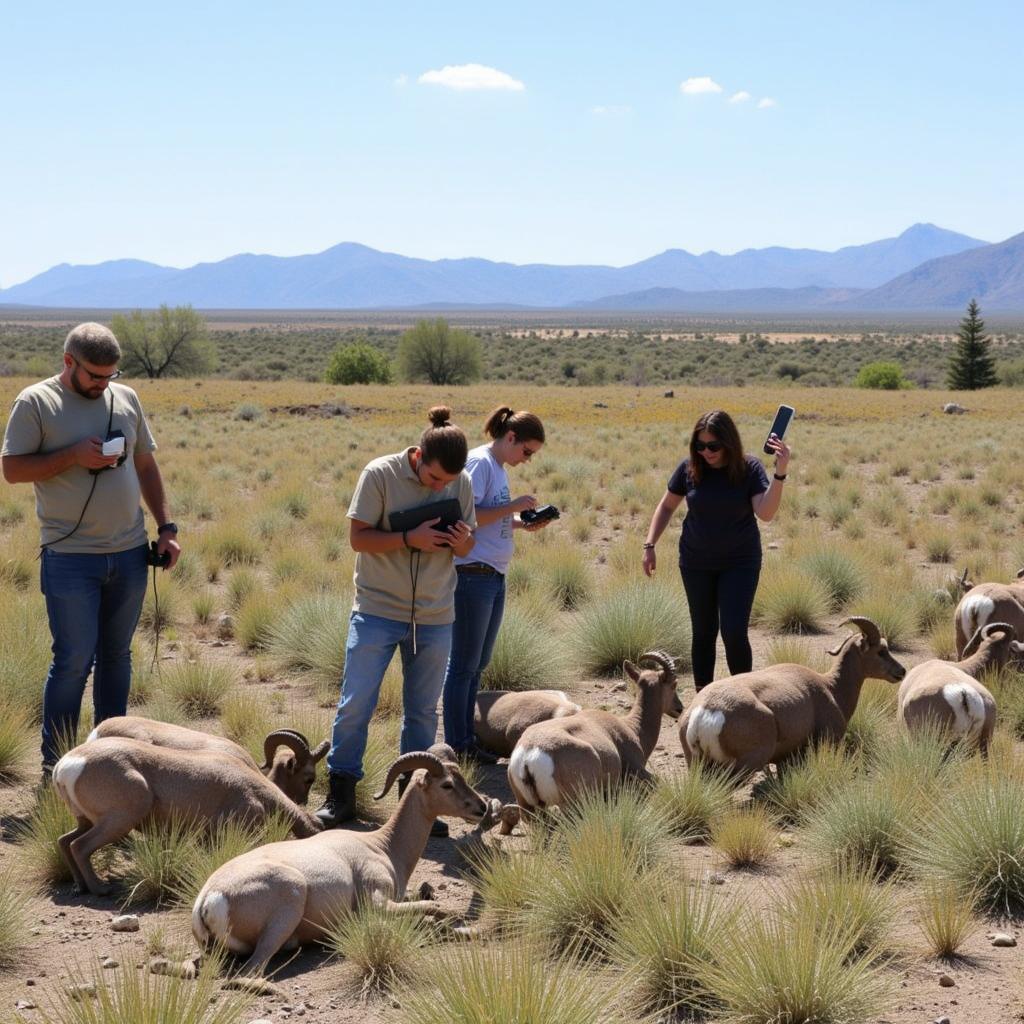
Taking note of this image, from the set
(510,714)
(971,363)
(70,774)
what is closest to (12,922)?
(70,774)

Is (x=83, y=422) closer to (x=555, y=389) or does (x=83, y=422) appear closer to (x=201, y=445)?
(x=201, y=445)

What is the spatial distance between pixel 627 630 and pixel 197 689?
3.79 metres

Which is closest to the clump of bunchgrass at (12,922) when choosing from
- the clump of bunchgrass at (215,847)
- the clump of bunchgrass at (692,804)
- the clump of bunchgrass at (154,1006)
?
the clump of bunchgrass at (215,847)

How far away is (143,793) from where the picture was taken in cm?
607

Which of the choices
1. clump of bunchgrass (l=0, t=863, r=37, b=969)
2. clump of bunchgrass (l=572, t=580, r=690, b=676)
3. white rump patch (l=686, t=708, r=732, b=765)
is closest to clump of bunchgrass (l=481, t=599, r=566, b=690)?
clump of bunchgrass (l=572, t=580, r=690, b=676)

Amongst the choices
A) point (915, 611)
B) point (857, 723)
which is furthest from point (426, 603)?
point (915, 611)

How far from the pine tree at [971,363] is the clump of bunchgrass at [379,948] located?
62909 mm

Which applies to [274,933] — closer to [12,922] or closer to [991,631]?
[12,922]

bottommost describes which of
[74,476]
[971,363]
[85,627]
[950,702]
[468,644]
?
[950,702]

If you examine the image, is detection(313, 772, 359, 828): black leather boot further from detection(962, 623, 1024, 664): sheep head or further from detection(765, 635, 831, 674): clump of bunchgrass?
detection(962, 623, 1024, 664): sheep head

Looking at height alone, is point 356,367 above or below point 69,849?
above

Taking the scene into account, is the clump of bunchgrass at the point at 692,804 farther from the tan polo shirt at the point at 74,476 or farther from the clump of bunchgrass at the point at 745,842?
the tan polo shirt at the point at 74,476

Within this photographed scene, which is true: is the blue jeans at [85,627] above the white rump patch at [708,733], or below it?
above

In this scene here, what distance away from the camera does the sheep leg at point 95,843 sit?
19.5 feet
